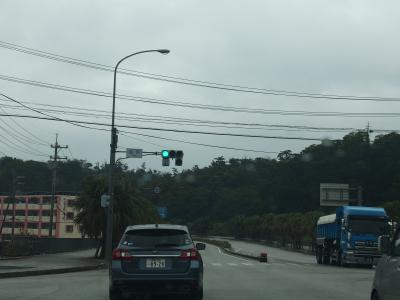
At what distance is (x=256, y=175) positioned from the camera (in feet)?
557

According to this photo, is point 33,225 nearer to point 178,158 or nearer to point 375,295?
point 178,158

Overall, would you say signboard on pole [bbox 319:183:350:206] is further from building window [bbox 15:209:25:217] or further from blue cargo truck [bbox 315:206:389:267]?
building window [bbox 15:209:25:217]

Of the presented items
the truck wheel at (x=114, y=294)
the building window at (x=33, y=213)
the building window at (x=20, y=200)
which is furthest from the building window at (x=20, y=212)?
the truck wheel at (x=114, y=294)

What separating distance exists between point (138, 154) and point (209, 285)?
1639cm

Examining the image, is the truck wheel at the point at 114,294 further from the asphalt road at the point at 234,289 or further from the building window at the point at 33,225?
the building window at the point at 33,225

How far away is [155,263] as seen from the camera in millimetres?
12969

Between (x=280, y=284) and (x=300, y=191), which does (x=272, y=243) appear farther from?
(x=280, y=284)

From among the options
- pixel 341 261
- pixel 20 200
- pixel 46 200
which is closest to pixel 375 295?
pixel 341 261

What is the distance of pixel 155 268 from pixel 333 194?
49.3m

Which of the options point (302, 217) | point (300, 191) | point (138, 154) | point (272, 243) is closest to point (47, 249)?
point (138, 154)

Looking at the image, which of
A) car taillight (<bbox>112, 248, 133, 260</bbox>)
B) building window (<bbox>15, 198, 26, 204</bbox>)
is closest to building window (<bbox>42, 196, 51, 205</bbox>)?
building window (<bbox>15, 198, 26, 204</bbox>)

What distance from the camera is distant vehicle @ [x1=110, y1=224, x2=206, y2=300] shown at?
1295 cm

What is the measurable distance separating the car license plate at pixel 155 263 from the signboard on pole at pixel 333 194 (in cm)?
4856

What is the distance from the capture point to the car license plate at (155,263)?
12953mm
